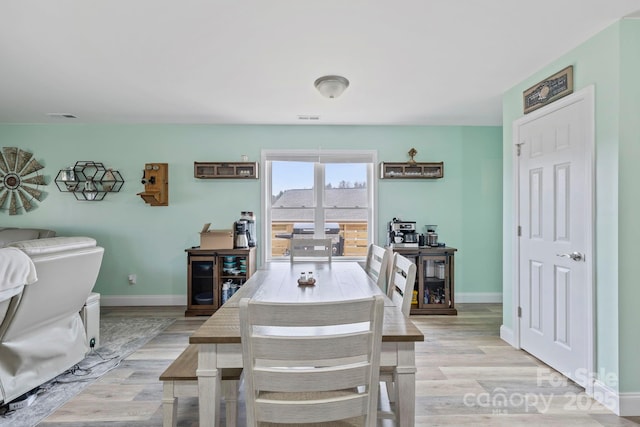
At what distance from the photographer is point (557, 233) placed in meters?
2.54

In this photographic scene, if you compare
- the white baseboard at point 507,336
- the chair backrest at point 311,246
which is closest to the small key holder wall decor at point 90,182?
the chair backrest at point 311,246

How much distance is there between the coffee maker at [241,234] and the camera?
407cm

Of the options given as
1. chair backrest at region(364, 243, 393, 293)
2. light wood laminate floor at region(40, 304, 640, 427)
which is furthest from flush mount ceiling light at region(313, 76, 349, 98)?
light wood laminate floor at region(40, 304, 640, 427)

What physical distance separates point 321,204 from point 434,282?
1782 mm

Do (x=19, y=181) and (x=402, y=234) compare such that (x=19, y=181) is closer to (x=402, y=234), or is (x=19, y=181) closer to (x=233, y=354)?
(x=233, y=354)

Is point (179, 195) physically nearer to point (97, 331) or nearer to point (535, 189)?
point (97, 331)

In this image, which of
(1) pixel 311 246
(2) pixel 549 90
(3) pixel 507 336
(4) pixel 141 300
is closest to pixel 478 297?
(3) pixel 507 336

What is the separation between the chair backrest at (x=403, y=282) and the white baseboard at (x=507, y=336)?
1785 millimetres

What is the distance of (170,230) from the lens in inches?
173

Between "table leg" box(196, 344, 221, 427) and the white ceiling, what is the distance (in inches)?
73.0

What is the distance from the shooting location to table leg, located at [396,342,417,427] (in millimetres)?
1309

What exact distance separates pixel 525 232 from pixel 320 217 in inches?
96.5

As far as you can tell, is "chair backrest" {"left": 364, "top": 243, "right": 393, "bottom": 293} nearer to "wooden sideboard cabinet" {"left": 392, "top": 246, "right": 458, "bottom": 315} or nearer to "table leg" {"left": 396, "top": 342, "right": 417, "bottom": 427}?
"table leg" {"left": 396, "top": 342, "right": 417, "bottom": 427}

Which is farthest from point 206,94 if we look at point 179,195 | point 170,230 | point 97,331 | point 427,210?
point 427,210
